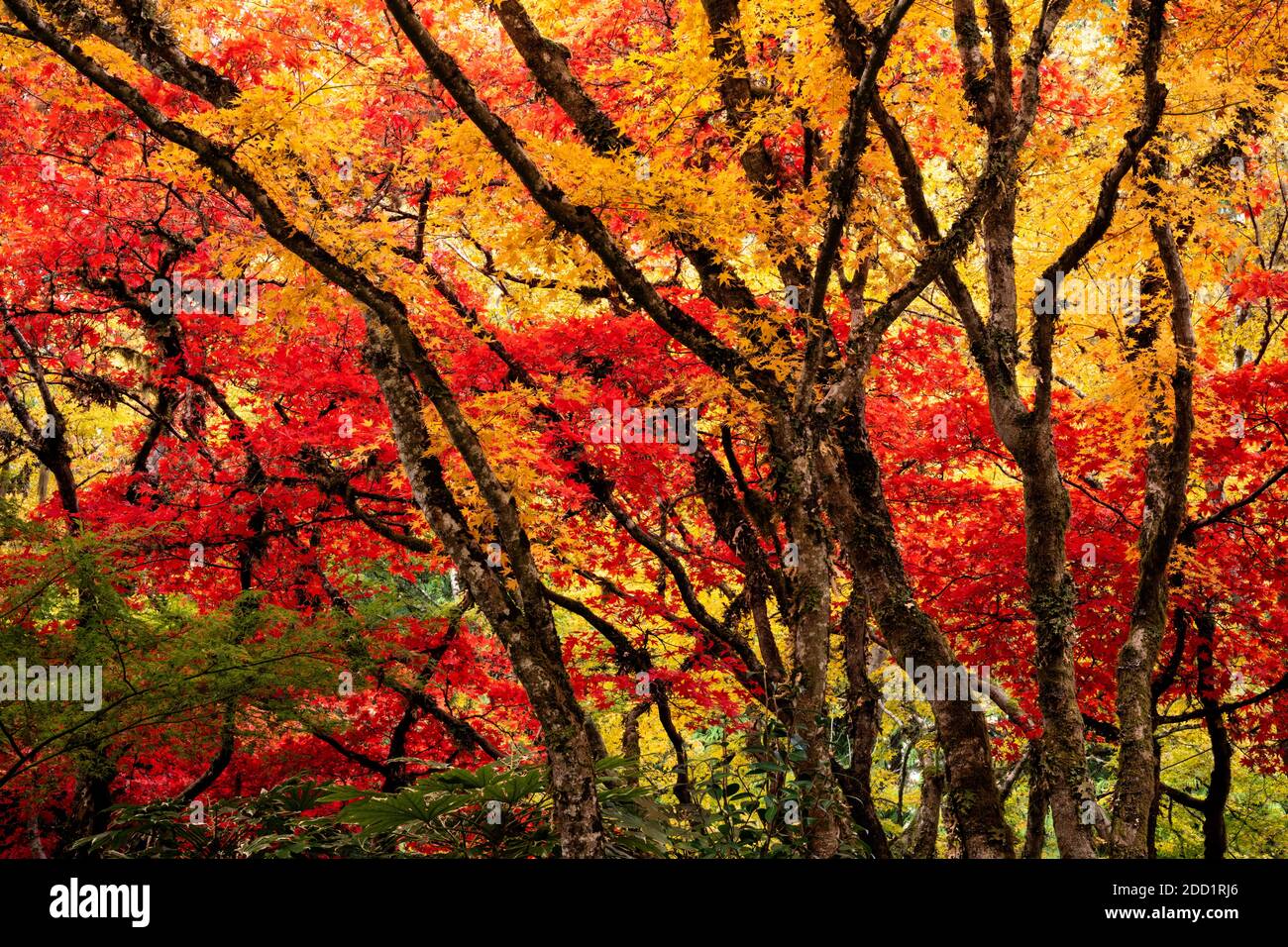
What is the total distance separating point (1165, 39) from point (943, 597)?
5118 millimetres

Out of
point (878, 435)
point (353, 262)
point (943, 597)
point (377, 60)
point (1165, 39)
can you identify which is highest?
point (377, 60)

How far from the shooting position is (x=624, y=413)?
9.05 meters

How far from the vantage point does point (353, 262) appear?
19.9 ft

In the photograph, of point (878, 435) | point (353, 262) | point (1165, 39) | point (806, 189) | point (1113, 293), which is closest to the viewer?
point (353, 262)

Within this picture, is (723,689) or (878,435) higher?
(878,435)

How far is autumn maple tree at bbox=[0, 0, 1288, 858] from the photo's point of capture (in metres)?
5.93

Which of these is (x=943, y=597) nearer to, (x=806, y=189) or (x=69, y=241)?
(x=806, y=189)

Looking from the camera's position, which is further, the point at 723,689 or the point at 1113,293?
the point at 1113,293

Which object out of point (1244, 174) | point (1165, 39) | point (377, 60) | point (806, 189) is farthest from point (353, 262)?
point (1244, 174)

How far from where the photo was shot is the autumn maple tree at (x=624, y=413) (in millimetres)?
5934

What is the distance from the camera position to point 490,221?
278 inches
